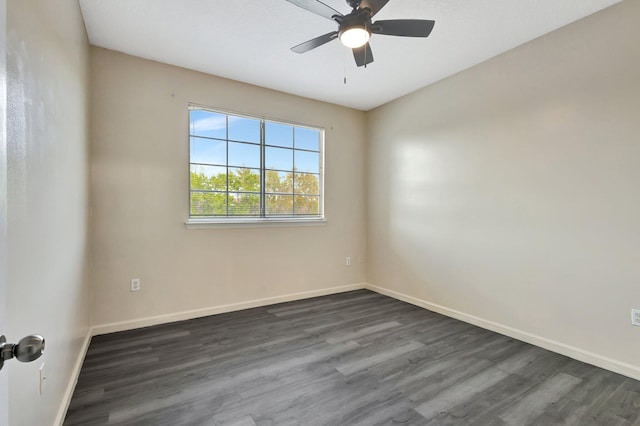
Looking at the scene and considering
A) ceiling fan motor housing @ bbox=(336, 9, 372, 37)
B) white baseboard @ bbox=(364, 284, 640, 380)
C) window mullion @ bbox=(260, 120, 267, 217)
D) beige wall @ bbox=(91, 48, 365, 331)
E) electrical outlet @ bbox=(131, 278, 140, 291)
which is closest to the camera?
ceiling fan motor housing @ bbox=(336, 9, 372, 37)

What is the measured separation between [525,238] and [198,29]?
348 cm

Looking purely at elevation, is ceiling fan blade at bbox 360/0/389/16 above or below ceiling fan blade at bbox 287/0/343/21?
above

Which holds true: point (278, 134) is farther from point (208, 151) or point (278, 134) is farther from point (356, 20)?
point (356, 20)

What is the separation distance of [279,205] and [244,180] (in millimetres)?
575

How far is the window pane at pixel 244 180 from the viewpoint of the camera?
3.67 meters

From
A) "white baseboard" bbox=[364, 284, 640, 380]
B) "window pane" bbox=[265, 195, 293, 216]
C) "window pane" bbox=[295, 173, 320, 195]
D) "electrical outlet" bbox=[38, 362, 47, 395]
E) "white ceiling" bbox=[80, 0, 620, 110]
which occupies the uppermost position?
"white ceiling" bbox=[80, 0, 620, 110]

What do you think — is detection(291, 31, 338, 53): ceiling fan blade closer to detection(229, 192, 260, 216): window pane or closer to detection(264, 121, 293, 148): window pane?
detection(264, 121, 293, 148): window pane

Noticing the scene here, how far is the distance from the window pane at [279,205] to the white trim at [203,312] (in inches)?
43.0

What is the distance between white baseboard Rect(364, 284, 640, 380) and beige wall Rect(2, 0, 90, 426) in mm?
3444

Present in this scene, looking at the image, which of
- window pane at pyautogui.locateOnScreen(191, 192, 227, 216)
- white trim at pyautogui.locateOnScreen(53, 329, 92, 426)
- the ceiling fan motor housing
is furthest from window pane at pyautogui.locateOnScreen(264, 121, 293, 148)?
white trim at pyautogui.locateOnScreen(53, 329, 92, 426)

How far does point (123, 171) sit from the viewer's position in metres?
3.00

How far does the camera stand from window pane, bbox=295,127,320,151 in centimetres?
418

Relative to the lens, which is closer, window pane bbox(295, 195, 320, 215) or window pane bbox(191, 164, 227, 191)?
window pane bbox(191, 164, 227, 191)

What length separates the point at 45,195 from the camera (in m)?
1.45
